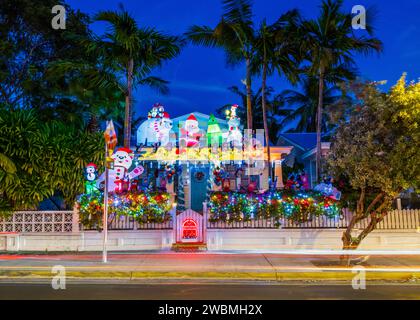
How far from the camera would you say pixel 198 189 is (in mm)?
19234

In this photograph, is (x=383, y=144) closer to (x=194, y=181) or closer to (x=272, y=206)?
(x=272, y=206)

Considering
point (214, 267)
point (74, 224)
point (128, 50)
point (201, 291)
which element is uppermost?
point (128, 50)

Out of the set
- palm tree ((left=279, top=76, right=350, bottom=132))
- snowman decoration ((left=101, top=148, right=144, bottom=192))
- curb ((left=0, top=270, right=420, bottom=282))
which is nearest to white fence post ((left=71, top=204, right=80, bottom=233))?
snowman decoration ((left=101, top=148, right=144, bottom=192))

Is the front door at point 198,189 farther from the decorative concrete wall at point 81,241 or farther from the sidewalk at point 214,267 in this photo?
the sidewalk at point 214,267

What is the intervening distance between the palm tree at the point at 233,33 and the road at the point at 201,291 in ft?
35.1

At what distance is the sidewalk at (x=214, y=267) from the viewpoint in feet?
33.0

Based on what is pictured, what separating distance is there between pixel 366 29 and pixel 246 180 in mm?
8327

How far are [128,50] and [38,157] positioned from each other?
5697 mm

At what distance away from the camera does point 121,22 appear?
52.7ft

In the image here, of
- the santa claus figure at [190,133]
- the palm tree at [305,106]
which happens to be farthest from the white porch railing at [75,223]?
the palm tree at [305,106]

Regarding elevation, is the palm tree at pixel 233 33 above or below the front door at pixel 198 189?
above

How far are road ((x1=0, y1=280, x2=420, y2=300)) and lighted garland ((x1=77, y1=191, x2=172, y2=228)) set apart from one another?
474cm

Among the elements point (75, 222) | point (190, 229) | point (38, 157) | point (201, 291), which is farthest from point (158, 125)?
point (201, 291)

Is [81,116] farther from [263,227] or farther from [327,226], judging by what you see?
[327,226]
